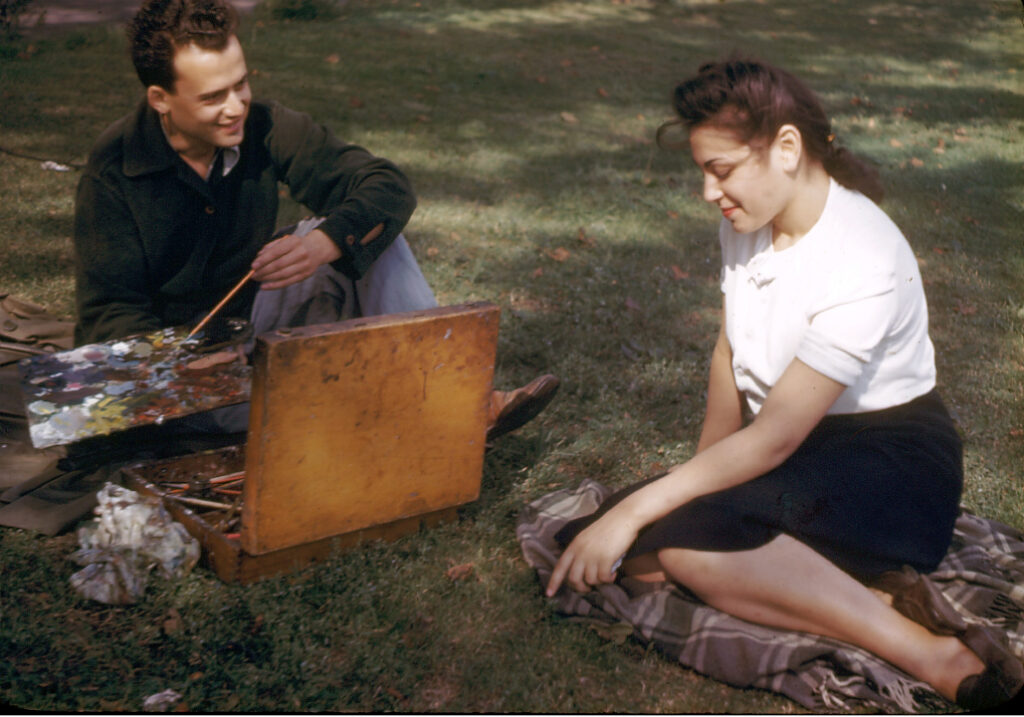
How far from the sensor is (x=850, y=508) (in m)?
2.30

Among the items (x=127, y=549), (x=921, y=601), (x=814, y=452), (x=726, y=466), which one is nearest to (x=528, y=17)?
(x=814, y=452)

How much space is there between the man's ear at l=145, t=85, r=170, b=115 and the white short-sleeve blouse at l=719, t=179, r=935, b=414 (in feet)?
5.65

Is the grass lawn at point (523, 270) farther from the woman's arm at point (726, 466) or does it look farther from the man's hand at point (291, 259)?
the man's hand at point (291, 259)

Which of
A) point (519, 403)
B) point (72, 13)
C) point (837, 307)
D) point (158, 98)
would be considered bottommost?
point (519, 403)

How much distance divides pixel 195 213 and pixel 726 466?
1831 millimetres

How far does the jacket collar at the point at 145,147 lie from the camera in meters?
2.80

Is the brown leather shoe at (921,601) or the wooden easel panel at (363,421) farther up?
the wooden easel panel at (363,421)

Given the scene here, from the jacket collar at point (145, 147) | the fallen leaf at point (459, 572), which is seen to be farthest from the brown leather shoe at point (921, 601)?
the jacket collar at point (145, 147)

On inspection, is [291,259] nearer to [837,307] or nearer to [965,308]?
[837,307]

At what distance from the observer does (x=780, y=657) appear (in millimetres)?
2211

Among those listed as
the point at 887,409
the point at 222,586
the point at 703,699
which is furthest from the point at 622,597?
the point at 222,586

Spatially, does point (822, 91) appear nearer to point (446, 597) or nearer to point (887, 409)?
point (887, 409)

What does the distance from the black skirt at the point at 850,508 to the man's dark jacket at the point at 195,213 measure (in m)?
1.30

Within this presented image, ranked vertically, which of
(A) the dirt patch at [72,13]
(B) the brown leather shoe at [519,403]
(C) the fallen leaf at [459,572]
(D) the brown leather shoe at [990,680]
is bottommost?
(C) the fallen leaf at [459,572]
